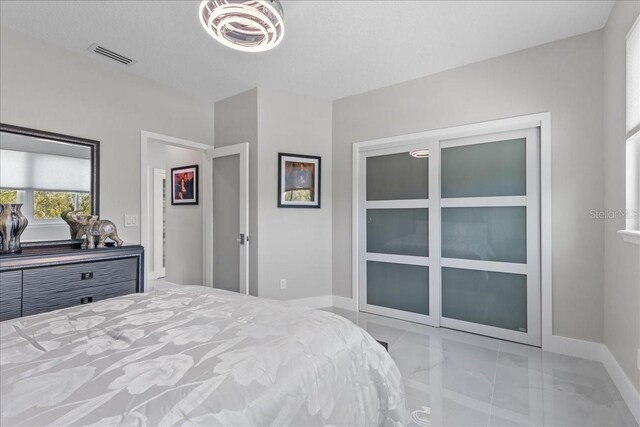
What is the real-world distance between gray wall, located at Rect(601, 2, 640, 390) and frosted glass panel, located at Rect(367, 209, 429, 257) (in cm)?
151

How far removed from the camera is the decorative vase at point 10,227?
2281 mm

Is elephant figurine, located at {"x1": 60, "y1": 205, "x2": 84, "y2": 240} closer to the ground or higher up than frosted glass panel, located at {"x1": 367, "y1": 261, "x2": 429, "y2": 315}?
higher up

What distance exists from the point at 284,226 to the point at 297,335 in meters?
2.72

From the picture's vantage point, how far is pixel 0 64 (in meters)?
2.54

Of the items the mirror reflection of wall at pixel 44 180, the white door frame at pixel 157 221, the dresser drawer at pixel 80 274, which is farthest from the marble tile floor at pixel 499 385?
the white door frame at pixel 157 221

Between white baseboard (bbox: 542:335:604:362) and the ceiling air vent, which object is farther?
the ceiling air vent

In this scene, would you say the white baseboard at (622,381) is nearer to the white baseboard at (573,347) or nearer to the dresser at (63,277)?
the white baseboard at (573,347)

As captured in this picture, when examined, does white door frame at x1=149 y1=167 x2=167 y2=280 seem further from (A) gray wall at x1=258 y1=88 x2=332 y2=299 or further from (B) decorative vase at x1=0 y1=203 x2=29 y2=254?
(B) decorative vase at x1=0 y1=203 x2=29 y2=254

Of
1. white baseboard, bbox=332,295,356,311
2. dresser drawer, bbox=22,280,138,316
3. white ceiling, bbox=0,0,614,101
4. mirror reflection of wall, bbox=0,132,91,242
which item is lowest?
white baseboard, bbox=332,295,356,311

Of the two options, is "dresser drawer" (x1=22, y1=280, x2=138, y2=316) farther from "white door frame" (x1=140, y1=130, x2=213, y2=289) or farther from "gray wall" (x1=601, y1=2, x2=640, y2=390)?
"gray wall" (x1=601, y1=2, x2=640, y2=390)

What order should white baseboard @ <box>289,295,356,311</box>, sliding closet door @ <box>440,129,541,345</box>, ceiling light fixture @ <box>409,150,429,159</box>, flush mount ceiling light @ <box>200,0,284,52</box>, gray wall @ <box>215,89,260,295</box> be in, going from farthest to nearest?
white baseboard @ <box>289,295,356,311</box>
gray wall @ <box>215,89,260,295</box>
ceiling light fixture @ <box>409,150,429,159</box>
sliding closet door @ <box>440,129,541,345</box>
flush mount ceiling light @ <box>200,0,284,52</box>

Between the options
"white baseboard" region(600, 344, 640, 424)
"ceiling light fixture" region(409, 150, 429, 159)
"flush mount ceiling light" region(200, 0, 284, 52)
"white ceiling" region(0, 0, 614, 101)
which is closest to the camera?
"flush mount ceiling light" region(200, 0, 284, 52)

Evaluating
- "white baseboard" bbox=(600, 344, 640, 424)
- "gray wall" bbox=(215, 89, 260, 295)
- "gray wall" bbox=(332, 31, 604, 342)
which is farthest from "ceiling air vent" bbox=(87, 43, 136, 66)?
"white baseboard" bbox=(600, 344, 640, 424)

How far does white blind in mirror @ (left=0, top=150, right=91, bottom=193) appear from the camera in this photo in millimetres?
2557
